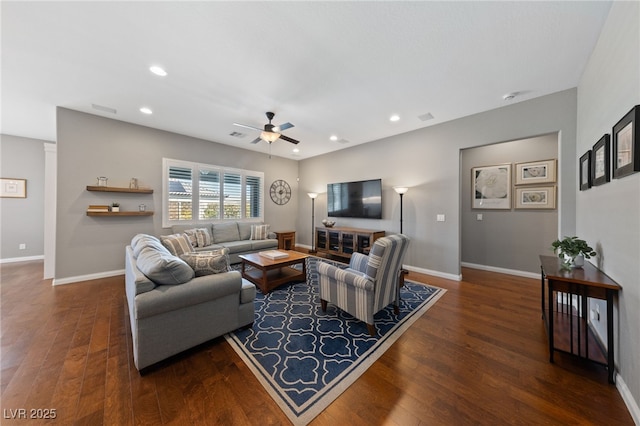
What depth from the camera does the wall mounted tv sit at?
5102 mm

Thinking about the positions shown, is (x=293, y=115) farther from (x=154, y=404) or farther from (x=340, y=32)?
(x=154, y=404)

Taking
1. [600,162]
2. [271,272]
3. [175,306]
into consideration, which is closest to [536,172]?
[600,162]

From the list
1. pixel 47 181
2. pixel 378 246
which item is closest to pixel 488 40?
pixel 378 246

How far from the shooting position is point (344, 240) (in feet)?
17.2

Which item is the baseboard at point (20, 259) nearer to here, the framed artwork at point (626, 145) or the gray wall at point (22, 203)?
the gray wall at point (22, 203)

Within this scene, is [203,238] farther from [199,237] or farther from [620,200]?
[620,200]

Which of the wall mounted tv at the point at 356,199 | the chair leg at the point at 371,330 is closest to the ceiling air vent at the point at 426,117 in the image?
the wall mounted tv at the point at 356,199

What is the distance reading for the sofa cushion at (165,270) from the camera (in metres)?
1.84

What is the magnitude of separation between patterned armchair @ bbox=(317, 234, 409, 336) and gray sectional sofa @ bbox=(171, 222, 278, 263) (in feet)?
8.82

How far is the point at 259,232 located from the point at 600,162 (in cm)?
540

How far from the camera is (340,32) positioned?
2.03 m

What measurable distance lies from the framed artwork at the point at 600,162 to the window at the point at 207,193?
6.05 metres

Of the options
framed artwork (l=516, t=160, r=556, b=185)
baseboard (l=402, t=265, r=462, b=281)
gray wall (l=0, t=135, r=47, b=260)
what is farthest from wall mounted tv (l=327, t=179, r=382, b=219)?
gray wall (l=0, t=135, r=47, b=260)

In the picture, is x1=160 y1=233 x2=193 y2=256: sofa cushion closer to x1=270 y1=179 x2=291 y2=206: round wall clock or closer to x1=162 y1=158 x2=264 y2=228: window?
x1=162 y1=158 x2=264 y2=228: window
